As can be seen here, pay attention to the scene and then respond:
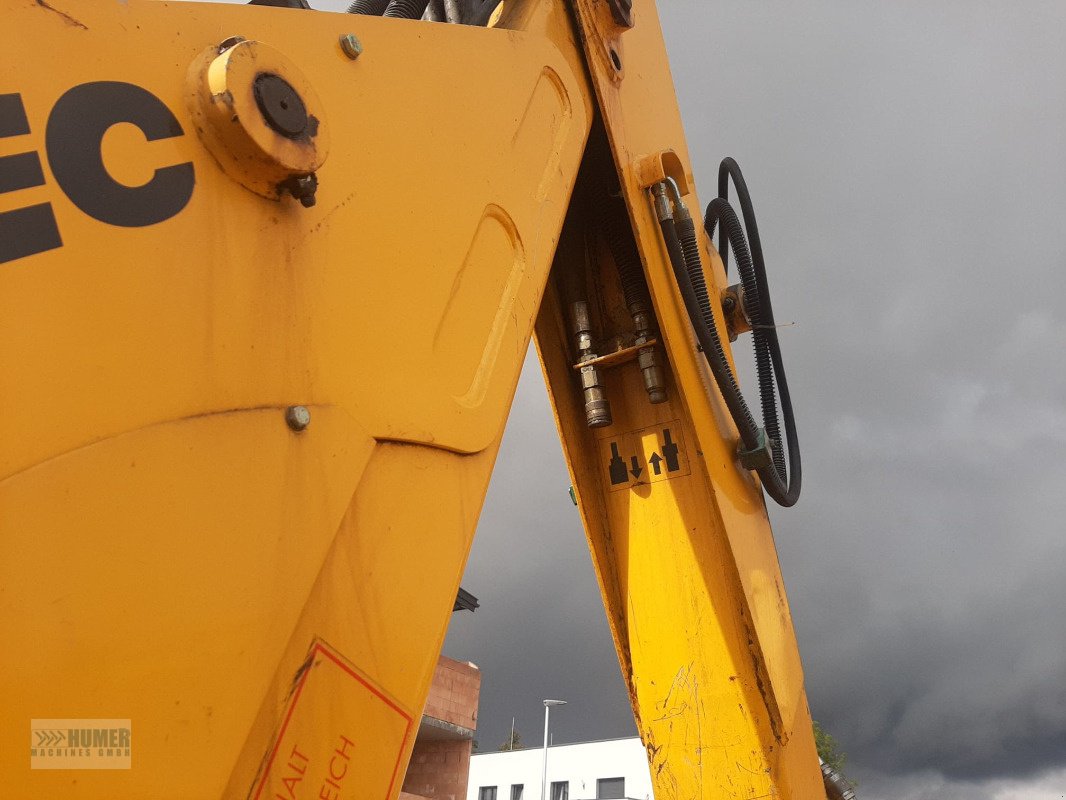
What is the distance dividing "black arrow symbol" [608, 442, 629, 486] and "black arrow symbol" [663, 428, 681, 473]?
0.16m

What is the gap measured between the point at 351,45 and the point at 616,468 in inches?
74.1

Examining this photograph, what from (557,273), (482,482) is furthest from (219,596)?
(557,273)

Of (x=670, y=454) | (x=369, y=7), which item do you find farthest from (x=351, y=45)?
(x=670, y=454)

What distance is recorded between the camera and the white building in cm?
2858

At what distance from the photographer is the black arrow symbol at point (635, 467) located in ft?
10.3

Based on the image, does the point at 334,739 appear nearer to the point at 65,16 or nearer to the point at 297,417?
the point at 297,417

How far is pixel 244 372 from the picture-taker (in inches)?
50.3

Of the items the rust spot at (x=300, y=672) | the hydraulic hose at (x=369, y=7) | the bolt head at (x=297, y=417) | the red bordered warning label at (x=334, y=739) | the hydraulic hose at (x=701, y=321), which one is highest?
the hydraulic hose at (x=369, y=7)

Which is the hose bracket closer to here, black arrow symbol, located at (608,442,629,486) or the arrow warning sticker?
the arrow warning sticker

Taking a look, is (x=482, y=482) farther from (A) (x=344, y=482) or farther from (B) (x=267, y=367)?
(B) (x=267, y=367)

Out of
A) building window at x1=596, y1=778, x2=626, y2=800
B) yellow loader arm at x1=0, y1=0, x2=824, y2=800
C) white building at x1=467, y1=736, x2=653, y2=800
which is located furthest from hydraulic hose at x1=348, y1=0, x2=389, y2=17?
building window at x1=596, y1=778, x2=626, y2=800

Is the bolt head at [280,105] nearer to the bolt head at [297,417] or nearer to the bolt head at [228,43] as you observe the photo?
the bolt head at [228,43]

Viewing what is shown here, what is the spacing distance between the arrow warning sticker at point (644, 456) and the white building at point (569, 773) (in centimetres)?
2669

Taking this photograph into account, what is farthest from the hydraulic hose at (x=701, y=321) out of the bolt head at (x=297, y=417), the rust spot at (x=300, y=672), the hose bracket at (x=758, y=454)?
the rust spot at (x=300, y=672)
